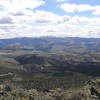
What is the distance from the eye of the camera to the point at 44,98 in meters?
83.2

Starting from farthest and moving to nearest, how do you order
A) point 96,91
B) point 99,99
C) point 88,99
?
point 96,91, point 99,99, point 88,99

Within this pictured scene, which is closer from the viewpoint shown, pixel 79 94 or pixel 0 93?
pixel 79 94

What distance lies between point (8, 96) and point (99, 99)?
30.9 metres

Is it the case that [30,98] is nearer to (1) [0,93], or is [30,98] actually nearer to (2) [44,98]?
(2) [44,98]

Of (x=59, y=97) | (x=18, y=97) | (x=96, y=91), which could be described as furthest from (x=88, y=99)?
(x=18, y=97)

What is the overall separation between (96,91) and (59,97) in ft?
58.6

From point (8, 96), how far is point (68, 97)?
20.0 meters

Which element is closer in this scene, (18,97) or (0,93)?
(18,97)

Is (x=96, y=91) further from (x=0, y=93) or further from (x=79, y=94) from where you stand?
(x=0, y=93)

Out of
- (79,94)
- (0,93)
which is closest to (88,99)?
(79,94)

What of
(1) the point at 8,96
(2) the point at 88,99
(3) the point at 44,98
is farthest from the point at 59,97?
(1) the point at 8,96

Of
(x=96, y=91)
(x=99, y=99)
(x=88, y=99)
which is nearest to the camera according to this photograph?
(x=88, y=99)

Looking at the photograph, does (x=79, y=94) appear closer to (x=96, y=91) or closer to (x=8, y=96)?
(x=96, y=91)

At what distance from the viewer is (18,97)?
83250 millimetres
